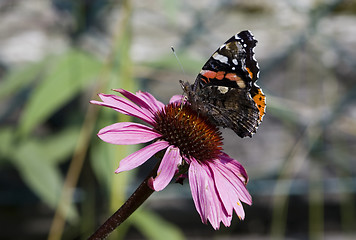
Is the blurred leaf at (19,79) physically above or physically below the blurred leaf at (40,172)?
above

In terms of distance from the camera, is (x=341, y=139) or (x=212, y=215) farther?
(x=341, y=139)

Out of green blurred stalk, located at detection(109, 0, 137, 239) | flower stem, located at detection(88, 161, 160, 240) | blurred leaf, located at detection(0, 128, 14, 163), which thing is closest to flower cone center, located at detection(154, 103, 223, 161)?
flower stem, located at detection(88, 161, 160, 240)

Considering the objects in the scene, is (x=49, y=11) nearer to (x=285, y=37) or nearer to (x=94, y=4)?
(x=94, y=4)

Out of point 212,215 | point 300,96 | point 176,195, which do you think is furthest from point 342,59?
point 212,215

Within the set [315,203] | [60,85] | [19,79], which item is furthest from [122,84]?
[315,203]

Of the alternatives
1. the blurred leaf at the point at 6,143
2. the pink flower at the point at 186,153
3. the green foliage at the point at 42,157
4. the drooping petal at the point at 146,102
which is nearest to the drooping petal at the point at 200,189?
the pink flower at the point at 186,153

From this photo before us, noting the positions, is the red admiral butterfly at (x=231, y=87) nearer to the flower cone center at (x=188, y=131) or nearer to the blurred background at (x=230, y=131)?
the flower cone center at (x=188, y=131)

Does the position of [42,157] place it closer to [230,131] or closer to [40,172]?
[40,172]
